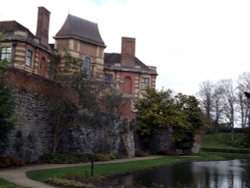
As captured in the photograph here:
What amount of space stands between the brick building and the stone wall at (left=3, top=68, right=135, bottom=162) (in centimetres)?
284

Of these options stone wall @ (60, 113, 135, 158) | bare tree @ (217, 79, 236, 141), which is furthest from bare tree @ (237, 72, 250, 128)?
stone wall @ (60, 113, 135, 158)

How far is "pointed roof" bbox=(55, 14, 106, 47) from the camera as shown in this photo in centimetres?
4941

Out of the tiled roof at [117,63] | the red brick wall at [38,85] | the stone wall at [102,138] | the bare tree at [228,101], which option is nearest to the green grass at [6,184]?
the red brick wall at [38,85]

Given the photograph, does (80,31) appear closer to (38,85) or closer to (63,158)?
(38,85)

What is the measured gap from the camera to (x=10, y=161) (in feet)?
69.8

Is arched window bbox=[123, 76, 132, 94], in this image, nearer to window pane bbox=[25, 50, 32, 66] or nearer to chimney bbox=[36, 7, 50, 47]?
chimney bbox=[36, 7, 50, 47]

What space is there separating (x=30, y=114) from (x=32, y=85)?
1887 millimetres

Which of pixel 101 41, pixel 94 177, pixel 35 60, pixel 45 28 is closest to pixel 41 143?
pixel 94 177

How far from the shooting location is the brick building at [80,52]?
4094 centimetres

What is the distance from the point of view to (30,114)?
25172 mm

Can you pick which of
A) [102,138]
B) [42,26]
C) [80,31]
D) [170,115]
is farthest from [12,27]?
[170,115]

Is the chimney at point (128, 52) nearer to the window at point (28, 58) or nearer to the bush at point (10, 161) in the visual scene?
the window at point (28, 58)

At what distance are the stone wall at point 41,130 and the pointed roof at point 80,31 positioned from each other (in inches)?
704

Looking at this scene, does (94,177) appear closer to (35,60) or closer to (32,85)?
(32,85)
